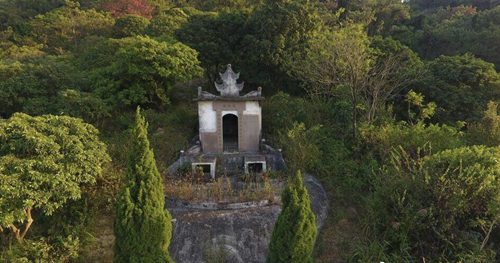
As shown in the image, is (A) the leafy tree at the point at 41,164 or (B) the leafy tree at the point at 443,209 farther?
(B) the leafy tree at the point at 443,209

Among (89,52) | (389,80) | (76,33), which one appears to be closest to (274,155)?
(389,80)

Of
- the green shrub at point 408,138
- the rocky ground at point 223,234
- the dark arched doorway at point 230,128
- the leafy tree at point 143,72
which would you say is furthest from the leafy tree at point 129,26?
the green shrub at point 408,138

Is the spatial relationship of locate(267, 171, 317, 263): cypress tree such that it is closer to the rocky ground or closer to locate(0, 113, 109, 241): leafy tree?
the rocky ground

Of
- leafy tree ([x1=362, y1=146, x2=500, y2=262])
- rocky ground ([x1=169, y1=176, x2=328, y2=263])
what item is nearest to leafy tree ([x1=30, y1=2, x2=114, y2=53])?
rocky ground ([x1=169, y1=176, x2=328, y2=263])

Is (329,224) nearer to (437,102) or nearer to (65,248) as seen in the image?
(65,248)

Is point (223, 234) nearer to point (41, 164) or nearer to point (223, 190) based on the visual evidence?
point (223, 190)

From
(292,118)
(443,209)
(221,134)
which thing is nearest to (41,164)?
(221,134)

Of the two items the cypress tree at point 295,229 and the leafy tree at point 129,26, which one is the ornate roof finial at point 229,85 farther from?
the leafy tree at point 129,26
